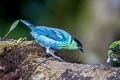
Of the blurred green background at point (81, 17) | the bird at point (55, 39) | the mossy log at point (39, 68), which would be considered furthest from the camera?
the blurred green background at point (81, 17)

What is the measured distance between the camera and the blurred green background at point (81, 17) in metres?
5.79

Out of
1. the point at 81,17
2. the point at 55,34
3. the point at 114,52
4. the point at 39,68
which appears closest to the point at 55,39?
the point at 55,34

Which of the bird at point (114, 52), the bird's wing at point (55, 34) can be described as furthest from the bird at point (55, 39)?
the bird at point (114, 52)

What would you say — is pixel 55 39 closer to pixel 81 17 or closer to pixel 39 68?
pixel 39 68

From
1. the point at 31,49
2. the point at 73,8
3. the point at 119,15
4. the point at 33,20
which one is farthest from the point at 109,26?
the point at 31,49

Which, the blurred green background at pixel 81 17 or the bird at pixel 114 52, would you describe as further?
the blurred green background at pixel 81 17

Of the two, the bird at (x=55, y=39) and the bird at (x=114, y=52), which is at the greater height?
the bird at (x=55, y=39)

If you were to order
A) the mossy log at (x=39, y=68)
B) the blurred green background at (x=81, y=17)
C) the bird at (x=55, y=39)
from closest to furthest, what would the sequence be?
1. the mossy log at (x=39, y=68)
2. the bird at (x=55, y=39)
3. the blurred green background at (x=81, y=17)

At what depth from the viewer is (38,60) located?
2.48 meters

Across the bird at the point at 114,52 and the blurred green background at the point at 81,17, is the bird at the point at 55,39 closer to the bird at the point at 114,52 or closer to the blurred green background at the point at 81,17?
the bird at the point at 114,52

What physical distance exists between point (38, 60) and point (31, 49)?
0.47 ft

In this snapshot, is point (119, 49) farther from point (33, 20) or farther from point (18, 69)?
point (33, 20)

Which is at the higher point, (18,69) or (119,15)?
(119,15)

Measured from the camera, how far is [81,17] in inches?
234
